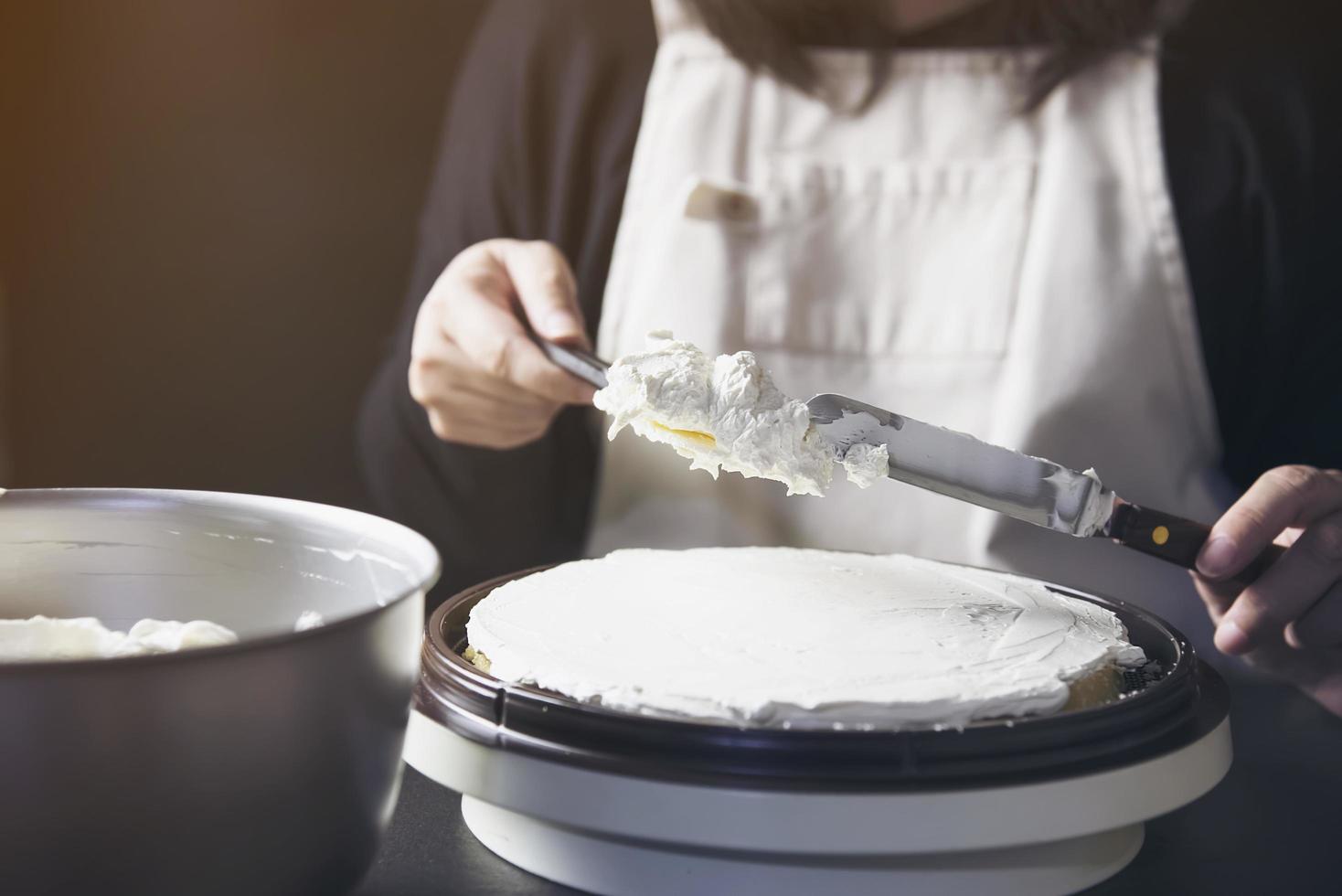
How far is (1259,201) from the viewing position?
1216 mm

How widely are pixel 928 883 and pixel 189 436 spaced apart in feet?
3.48

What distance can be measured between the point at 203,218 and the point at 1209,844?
115cm

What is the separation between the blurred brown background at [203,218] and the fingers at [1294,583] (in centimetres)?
92

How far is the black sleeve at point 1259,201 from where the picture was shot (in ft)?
3.92

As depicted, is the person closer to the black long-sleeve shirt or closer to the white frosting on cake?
the black long-sleeve shirt

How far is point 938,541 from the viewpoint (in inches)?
47.6

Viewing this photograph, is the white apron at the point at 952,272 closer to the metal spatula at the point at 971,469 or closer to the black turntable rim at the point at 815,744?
the metal spatula at the point at 971,469

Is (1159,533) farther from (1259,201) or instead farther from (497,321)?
(1259,201)

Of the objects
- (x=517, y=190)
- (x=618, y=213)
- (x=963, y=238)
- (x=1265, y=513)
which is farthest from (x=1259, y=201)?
(x=517, y=190)

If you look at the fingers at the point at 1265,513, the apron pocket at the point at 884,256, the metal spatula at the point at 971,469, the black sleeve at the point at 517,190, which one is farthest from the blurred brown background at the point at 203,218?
the fingers at the point at 1265,513

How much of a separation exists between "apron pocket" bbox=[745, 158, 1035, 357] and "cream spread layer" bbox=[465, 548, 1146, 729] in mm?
439

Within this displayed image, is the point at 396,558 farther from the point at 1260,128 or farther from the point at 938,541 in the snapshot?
the point at 1260,128

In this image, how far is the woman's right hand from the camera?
0.95 m

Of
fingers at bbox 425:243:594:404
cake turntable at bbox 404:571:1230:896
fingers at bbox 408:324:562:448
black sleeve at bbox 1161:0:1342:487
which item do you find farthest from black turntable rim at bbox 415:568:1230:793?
black sleeve at bbox 1161:0:1342:487
